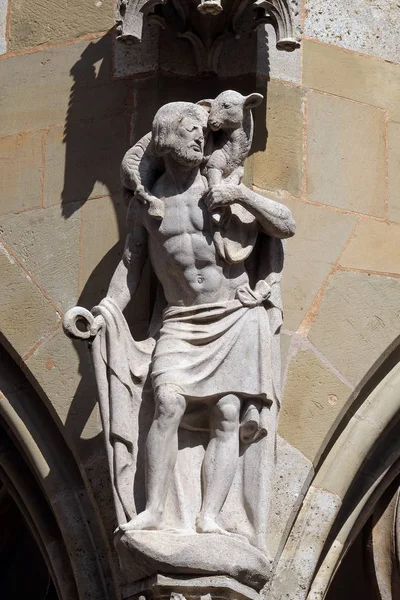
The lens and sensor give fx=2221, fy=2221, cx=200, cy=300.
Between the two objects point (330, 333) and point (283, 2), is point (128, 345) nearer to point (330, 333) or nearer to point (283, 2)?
point (330, 333)

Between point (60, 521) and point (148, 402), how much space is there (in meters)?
0.67

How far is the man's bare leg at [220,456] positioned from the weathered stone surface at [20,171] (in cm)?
134

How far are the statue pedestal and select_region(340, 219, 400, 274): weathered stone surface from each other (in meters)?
1.34

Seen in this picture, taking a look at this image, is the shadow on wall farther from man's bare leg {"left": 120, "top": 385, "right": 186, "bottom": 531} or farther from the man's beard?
man's bare leg {"left": 120, "top": 385, "right": 186, "bottom": 531}

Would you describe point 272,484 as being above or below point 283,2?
below

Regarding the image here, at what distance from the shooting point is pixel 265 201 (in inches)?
296

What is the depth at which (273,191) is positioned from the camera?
316 inches

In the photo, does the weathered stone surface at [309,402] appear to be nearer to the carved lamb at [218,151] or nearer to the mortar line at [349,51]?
the carved lamb at [218,151]

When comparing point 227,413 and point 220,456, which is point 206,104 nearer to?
point 227,413

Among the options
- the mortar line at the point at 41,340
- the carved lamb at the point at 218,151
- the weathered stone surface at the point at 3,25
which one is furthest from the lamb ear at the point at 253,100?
the weathered stone surface at the point at 3,25

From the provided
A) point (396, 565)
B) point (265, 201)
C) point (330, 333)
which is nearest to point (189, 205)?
point (265, 201)

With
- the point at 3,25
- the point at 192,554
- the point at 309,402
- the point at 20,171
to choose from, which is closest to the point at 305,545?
the point at 309,402

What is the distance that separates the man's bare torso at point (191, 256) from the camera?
750cm

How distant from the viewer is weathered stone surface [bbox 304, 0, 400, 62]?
330 inches
